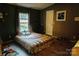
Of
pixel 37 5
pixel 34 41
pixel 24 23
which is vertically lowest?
pixel 34 41

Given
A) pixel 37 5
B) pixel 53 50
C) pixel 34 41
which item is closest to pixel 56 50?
pixel 53 50

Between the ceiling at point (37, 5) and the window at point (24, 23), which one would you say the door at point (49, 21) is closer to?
the ceiling at point (37, 5)

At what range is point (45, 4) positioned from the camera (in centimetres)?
220

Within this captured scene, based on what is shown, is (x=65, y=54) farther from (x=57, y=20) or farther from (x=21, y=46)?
(x=21, y=46)

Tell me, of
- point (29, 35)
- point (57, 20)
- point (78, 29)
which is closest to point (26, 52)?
point (29, 35)

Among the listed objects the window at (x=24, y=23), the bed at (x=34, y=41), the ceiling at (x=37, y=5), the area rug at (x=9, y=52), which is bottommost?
the area rug at (x=9, y=52)

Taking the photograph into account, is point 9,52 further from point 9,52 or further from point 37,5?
point 37,5

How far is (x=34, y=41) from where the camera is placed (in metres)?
2.25

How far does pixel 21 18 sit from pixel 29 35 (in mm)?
289

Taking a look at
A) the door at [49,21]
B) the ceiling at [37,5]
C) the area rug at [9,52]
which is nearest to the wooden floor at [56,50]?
the door at [49,21]

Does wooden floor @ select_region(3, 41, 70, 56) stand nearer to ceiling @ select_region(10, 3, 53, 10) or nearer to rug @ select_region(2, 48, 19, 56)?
rug @ select_region(2, 48, 19, 56)

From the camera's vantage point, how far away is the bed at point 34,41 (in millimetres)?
2227

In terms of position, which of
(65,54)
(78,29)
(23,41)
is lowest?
(65,54)

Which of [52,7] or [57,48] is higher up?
[52,7]
